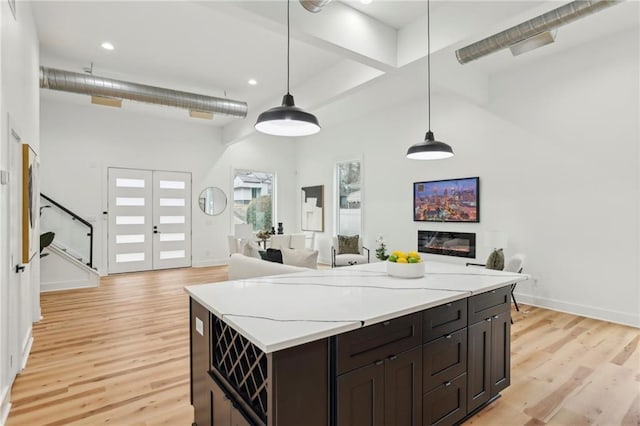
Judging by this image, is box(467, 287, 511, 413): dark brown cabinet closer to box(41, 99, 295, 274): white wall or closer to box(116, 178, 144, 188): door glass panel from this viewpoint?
box(41, 99, 295, 274): white wall

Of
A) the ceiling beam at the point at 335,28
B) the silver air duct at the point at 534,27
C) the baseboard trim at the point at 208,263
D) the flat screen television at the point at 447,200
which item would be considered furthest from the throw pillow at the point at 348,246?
the silver air duct at the point at 534,27

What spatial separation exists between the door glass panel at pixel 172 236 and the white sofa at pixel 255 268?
5.19m

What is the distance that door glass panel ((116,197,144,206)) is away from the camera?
296 inches

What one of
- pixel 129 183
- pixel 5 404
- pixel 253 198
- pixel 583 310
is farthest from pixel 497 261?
pixel 129 183

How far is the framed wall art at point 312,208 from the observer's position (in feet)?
29.6

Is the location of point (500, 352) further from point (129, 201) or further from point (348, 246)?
point (129, 201)

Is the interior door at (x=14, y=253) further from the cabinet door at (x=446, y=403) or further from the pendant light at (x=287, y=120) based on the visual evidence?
the cabinet door at (x=446, y=403)

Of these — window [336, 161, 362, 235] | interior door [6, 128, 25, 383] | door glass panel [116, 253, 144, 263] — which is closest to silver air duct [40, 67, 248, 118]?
interior door [6, 128, 25, 383]

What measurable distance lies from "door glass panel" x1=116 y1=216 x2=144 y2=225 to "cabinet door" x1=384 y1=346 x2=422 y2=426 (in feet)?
24.6

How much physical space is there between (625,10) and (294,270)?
4.68 meters

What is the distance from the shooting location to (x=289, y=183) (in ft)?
32.6

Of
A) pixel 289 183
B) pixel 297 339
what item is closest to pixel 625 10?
pixel 297 339

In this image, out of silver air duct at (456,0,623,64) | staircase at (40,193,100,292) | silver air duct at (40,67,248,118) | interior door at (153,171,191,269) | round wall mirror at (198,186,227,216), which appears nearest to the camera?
silver air duct at (456,0,623,64)

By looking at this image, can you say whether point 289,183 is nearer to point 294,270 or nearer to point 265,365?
point 294,270
